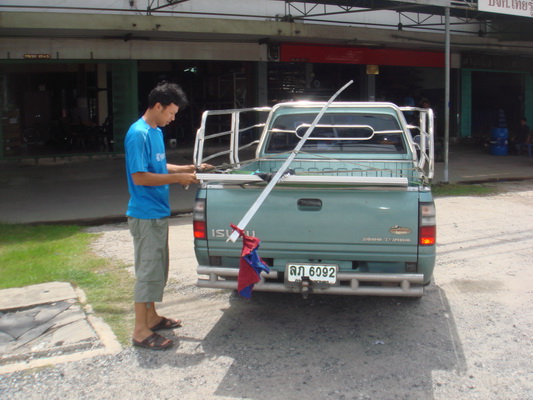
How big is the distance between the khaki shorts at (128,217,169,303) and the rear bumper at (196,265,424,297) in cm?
34

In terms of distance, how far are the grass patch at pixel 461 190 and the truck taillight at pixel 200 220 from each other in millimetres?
7734

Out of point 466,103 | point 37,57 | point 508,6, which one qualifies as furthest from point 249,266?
point 466,103

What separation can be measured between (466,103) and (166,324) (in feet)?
62.4

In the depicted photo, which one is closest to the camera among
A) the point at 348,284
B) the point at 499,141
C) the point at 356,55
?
the point at 348,284

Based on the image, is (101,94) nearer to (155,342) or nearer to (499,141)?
(499,141)

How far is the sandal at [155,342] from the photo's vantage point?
439cm

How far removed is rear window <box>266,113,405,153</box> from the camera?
6.18m

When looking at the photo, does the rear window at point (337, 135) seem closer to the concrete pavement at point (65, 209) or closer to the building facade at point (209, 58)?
the concrete pavement at point (65, 209)

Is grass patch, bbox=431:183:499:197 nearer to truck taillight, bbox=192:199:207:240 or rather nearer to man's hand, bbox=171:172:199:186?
truck taillight, bbox=192:199:207:240

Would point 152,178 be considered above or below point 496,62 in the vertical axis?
below

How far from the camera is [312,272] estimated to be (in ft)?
14.4

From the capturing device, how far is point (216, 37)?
15.3 meters

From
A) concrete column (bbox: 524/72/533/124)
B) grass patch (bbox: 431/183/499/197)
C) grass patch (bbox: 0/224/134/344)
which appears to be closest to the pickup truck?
grass patch (bbox: 0/224/134/344)

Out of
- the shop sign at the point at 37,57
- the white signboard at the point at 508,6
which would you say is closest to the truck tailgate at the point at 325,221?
the white signboard at the point at 508,6
